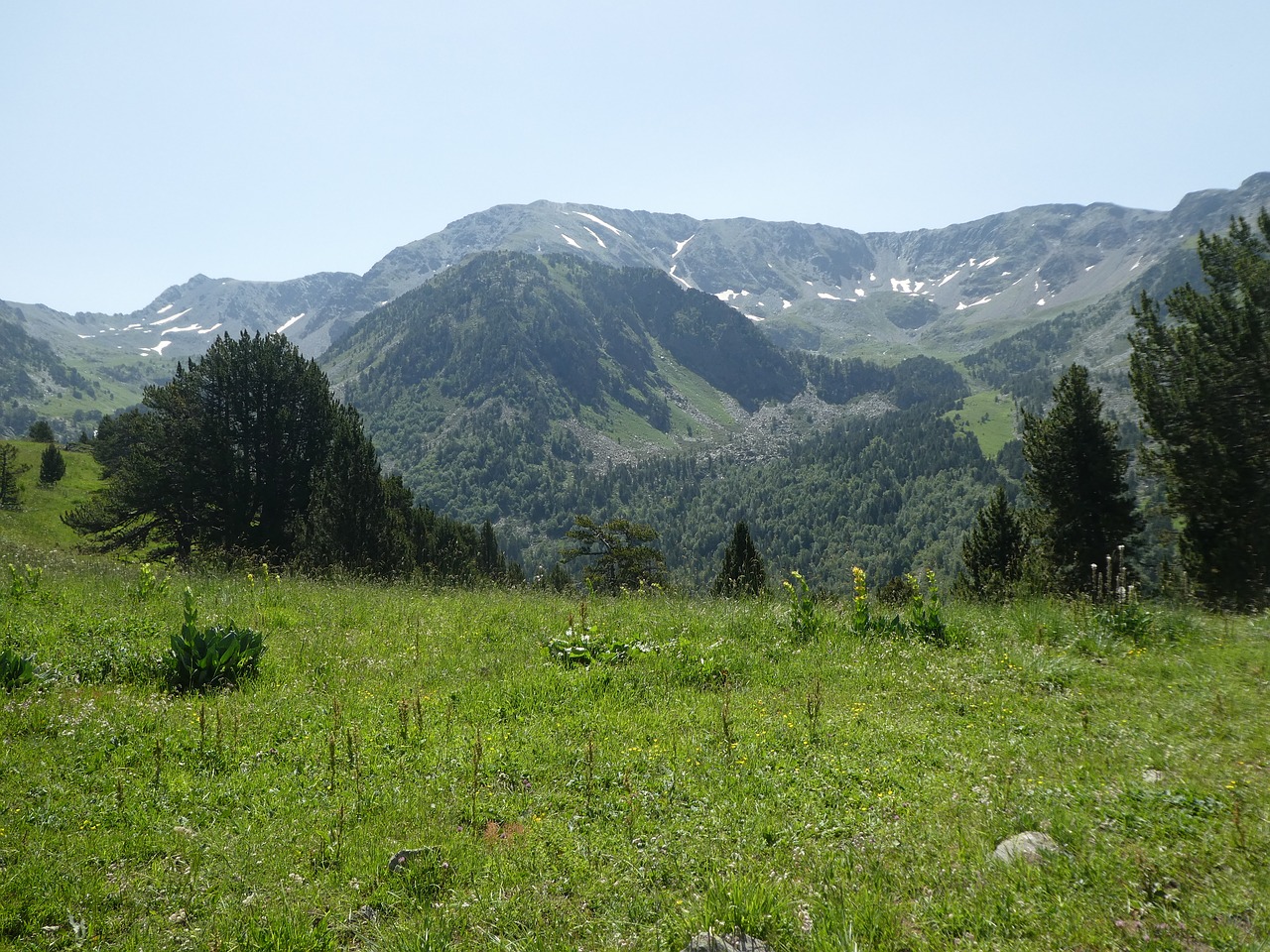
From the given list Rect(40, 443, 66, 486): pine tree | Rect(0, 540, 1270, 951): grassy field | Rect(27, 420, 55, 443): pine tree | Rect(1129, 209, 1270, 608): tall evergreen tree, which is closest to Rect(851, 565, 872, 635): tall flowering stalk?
Rect(0, 540, 1270, 951): grassy field

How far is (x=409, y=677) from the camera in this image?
9.17 m

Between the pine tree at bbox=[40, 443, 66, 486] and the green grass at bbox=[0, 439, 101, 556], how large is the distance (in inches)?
A: 23.7

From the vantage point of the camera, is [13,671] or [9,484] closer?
[13,671]

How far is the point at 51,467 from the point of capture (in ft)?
222

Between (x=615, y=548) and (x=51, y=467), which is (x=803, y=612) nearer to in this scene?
(x=615, y=548)

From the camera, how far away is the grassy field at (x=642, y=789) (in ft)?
13.7

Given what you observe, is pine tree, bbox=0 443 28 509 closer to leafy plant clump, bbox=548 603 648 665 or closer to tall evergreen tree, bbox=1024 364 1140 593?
leafy plant clump, bbox=548 603 648 665

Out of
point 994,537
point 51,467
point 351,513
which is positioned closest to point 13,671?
point 351,513

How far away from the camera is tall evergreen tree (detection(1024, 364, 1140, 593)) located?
32.1 m

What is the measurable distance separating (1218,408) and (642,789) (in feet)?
86.8

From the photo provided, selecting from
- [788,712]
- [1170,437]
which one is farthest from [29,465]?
[1170,437]

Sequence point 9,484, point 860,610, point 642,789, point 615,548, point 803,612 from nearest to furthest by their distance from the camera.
Answer: point 642,789, point 860,610, point 803,612, point 615,548, point 9,484

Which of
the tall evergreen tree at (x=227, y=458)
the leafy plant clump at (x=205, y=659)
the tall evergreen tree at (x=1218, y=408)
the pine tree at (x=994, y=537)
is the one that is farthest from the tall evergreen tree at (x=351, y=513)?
the pine tree at (x=994, y=537)

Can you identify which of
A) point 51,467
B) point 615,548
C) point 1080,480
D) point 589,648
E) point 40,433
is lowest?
point 615,548
